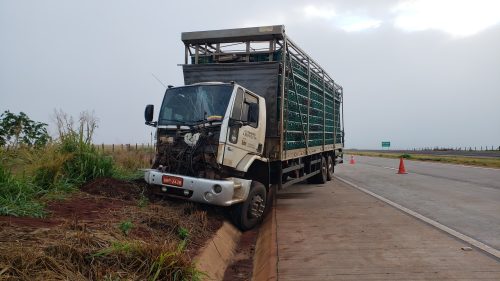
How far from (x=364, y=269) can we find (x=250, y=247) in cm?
241

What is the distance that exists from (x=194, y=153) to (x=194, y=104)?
3.49 feet

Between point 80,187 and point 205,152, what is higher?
point 205,152

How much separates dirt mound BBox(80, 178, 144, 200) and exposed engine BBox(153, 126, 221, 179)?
31.4 inches

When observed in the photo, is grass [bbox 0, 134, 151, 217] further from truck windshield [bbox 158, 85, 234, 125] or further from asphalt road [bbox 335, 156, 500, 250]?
asphalt road [bbox 335, 156, 500, 250]

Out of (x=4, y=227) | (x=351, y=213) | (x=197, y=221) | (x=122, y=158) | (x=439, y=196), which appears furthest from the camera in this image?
(x=122, y=158)

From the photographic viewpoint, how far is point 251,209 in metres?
7.48

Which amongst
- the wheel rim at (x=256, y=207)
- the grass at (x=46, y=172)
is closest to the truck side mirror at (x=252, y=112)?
the wheel rim at (x=256, y=207)

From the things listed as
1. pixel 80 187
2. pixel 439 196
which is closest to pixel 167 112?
pixel 80 187

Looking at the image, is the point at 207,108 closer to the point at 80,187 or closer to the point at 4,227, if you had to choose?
the point at 80,187

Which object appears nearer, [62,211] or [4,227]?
[4,227]

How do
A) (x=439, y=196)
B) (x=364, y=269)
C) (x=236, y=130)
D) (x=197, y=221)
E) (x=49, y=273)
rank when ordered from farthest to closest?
(x=439, y=196)
(x=236, y=130)
(x=197, y=221)
(x=364, y=269)
(x=49, y=273)

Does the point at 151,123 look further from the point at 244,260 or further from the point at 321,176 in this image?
the point at 321,176

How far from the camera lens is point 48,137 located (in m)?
8.53

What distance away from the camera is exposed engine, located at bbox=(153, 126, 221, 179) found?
692 centimetres
